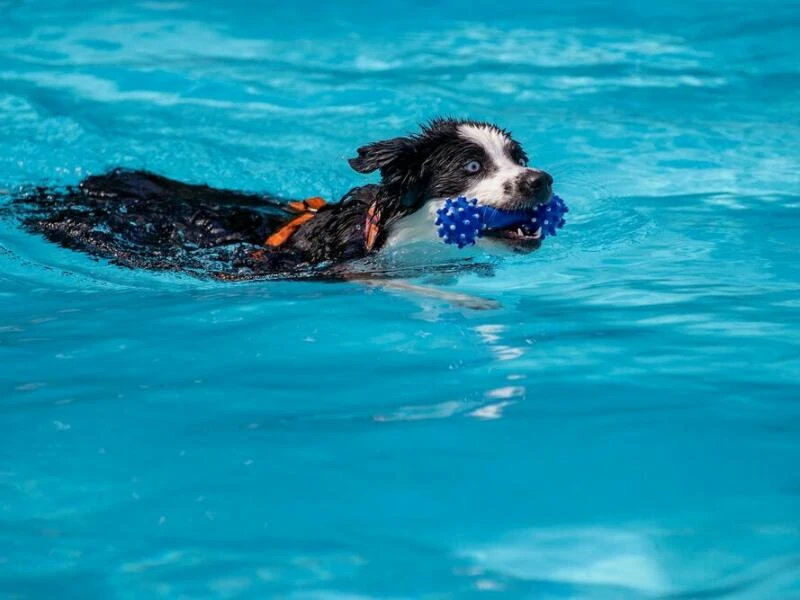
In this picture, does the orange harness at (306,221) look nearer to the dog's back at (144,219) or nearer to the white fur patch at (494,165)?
the dog's back at (144,219)

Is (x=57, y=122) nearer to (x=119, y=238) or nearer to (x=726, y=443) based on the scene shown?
(x=119, y=238)

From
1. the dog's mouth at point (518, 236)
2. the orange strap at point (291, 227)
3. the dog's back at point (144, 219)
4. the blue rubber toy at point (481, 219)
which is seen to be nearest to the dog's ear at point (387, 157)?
the blue rubber toy at point (481, 219)

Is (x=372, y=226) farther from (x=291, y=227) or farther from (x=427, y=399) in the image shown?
(x=427, y=399)

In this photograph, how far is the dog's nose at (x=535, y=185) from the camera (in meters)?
5.86

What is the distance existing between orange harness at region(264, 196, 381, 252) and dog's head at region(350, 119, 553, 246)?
0.48ft

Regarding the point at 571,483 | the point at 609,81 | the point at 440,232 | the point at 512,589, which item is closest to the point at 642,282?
the point at 440,232

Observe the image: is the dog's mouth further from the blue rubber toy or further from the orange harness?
the orange harness

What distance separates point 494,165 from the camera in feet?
20.0

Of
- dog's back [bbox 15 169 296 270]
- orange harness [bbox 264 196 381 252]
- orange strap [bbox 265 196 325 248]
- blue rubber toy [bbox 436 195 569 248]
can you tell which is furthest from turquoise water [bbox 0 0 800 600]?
orange strap [bbox 265 196 325 248]

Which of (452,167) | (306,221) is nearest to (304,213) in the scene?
(306,221)

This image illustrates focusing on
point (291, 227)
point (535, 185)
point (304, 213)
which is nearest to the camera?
point (535, 185)

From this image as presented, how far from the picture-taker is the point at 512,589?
3277 mm

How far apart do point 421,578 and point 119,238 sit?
12.8 feet

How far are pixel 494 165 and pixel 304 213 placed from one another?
4.13ft
